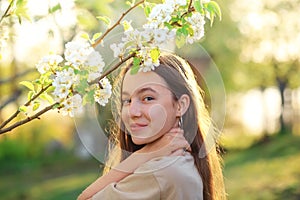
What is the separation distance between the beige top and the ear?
0.37 ft

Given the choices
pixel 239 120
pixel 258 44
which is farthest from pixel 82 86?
pixel 239 120

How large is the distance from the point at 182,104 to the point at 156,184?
0.67 feet

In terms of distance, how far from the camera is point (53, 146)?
32.1ft

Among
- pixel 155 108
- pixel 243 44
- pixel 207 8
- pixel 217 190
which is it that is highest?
pixel 243 44

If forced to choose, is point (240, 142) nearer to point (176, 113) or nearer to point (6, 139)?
point (6, 139)

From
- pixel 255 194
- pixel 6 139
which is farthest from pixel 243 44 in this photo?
pixel 6 139

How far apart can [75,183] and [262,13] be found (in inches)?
126

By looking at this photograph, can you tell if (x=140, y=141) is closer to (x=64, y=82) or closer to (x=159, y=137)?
(x=159, y=137)

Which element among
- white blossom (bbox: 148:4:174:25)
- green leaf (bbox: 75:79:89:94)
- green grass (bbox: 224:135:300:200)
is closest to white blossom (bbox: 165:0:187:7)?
white blossom (bbox: 148:4:174:25)

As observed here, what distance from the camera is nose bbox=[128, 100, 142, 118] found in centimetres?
144

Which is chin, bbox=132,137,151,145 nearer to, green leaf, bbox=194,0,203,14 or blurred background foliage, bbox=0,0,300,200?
green leaf, bbox=194,0,203,14

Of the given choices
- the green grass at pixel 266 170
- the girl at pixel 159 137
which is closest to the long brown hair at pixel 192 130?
the girl at pixel 159 137

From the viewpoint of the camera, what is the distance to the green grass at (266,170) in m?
6.96

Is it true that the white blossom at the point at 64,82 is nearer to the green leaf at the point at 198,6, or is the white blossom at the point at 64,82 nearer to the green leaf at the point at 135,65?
the green leaf at the point at 135,65
